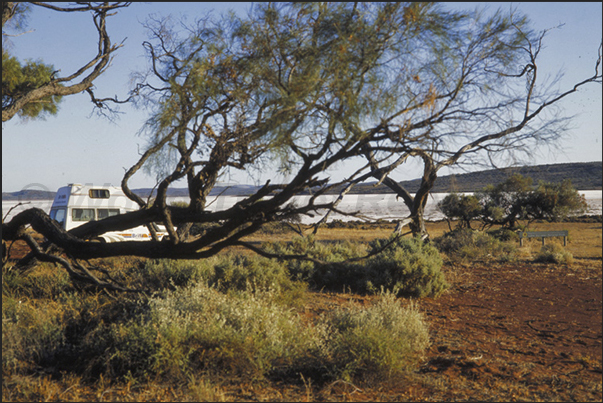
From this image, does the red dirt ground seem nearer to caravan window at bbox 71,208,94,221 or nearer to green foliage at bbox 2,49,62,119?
green foliage at bbox 2,49,62,119

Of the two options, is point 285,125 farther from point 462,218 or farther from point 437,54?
point 462,218

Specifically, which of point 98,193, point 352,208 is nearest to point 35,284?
point 98,193

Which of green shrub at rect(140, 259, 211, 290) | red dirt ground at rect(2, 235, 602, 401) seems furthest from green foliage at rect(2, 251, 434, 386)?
green shrub at rect(140, 259, 211, 290)

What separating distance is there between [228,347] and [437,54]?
3.74 meters

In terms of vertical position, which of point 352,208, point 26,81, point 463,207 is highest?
point 26,81

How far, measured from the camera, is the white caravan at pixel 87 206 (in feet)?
51.7

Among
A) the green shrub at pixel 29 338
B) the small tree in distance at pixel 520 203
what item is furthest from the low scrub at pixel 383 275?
the small tree in distance at pixel 520 203

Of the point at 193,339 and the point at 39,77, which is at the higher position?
the point at 39,77

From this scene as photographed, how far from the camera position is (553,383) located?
4773 millimetres

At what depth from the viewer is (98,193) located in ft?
54.2

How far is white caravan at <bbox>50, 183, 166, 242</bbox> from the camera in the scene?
1576 cm

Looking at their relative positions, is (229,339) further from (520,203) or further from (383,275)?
(520,203)

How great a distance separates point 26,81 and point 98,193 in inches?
217

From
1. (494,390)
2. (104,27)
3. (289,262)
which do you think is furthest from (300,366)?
(104,27)
